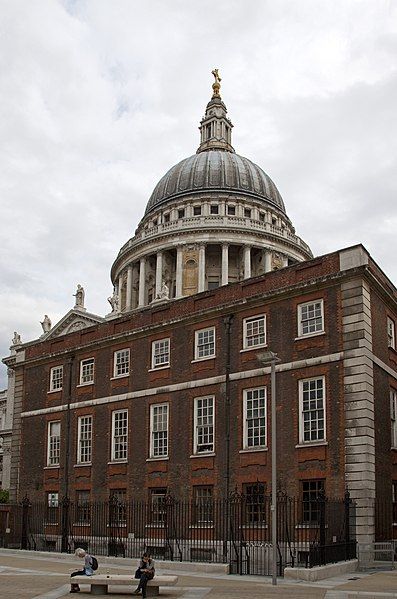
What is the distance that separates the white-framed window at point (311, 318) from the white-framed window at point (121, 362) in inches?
429

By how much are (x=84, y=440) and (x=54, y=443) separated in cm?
285

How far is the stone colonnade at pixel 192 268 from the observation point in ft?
236

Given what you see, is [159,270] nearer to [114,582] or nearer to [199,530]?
[199,530]

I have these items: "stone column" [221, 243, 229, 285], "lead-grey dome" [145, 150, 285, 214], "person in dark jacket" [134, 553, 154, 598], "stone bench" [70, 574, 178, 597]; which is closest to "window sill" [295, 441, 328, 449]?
"stone bench" [70, 574, 178, 597]

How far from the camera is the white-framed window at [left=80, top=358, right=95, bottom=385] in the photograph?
136 ft

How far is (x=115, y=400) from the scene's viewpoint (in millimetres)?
39188

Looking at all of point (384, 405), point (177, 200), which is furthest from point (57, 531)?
point (177, 200)

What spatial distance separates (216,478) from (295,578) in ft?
34.4

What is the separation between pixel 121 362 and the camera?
40.0 meters

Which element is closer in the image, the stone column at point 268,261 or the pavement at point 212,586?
the pavement at point 212,586

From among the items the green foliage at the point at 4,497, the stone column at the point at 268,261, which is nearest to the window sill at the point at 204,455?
the green foliage at the point at 4,497

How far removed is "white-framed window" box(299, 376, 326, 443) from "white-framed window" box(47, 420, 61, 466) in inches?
650

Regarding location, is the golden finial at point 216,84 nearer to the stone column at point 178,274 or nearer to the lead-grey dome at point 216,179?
the lead-grey dome at point 216,179

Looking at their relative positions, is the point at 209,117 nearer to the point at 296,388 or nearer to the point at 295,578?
the point at 296,388
